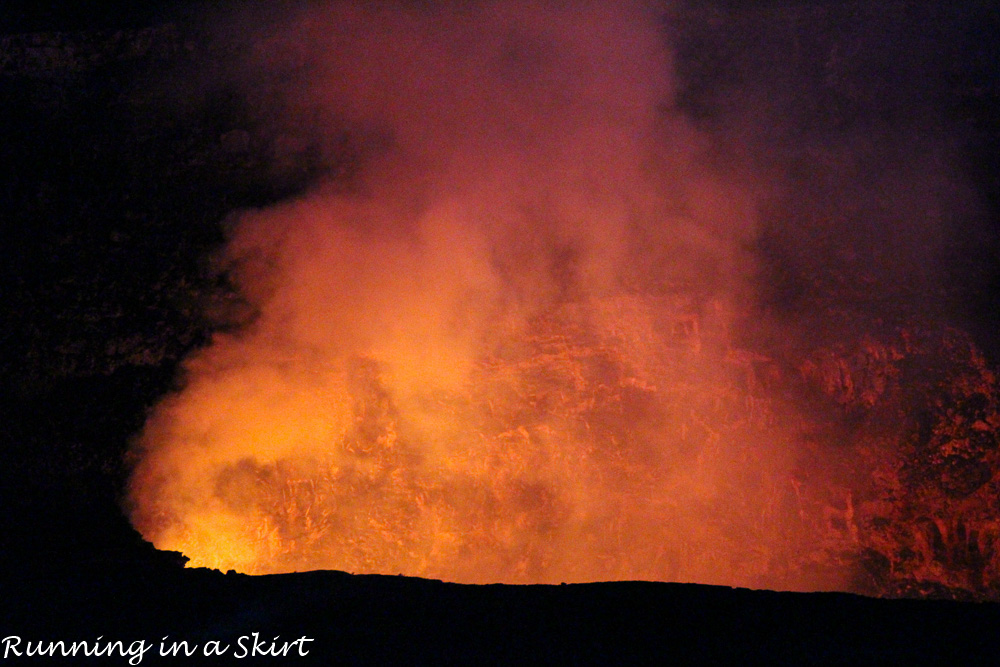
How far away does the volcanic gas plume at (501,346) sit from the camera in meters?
5.76

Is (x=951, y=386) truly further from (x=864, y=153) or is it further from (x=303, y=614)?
(x=303, y=614)

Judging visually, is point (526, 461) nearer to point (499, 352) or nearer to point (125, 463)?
point (499, 352)

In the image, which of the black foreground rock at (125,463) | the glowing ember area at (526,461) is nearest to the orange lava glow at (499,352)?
the glowing ember area at (526,461)

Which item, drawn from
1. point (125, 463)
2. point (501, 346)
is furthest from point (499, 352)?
point (125, 463)

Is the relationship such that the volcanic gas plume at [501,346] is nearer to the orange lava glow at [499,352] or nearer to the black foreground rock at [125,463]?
the orange lava glow at [499,352]

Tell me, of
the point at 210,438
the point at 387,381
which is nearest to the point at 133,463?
the point at 210,438

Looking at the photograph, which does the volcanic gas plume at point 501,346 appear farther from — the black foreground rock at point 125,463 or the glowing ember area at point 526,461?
the black foreground rock at point 125,463

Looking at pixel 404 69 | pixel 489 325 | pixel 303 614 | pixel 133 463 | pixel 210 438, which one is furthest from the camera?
pixel 404 69

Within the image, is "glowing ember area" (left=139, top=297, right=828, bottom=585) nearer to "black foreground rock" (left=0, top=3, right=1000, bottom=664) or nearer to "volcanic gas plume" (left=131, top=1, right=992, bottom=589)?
"volcanic gas plume" (left=131, top=1, right=992, bottom=589)

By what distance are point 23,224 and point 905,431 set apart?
780 cm

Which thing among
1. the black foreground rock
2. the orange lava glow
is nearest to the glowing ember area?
the orange lava glow

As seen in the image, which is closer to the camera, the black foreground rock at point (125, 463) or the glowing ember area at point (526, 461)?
the black foreground rock at point (125, 463)

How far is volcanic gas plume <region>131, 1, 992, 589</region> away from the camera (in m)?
5.76

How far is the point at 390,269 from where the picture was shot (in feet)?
20.5
